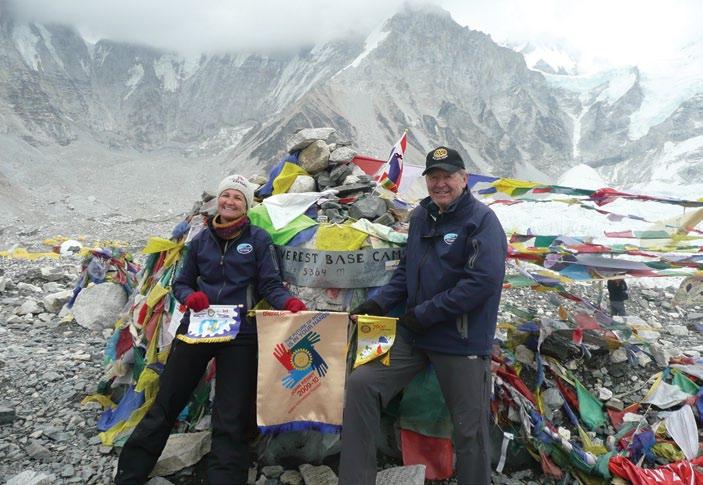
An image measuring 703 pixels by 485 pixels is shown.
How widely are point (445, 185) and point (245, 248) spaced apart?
1.79 m

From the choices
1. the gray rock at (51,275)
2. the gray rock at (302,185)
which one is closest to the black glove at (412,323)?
the gray rock at (302,185)

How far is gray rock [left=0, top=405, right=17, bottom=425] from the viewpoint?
4.89 m

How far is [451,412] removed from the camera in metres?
3.80

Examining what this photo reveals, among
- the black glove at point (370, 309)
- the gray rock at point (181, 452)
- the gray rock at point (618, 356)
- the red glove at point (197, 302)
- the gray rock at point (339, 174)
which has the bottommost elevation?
the gray rock at point (181, 452)

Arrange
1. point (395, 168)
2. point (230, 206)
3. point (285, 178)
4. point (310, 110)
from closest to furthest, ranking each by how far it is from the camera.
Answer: point (230, 206) < point (285, 178) < point (395, 168) < point (310, 110)

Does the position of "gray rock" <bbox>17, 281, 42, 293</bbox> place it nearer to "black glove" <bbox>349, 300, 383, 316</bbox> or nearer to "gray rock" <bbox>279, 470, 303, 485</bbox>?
"gray rock" <bbox>279, 470, 303, 485</bbox>

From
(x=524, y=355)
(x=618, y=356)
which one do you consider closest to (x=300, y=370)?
(x=524, y=355)

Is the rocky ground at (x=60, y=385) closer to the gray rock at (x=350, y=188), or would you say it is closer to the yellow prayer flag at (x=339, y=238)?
the yellow prayer flag at (x=339, y=238)

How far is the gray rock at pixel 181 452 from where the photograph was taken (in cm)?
407

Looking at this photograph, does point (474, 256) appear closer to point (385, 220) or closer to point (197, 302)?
point (385, 220)

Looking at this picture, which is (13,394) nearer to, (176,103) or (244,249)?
(244,249)

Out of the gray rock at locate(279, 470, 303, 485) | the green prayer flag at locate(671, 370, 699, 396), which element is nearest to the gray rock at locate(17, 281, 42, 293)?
the gray rock at locate(279, 470, 303, 485)

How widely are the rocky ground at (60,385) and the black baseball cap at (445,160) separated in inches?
112

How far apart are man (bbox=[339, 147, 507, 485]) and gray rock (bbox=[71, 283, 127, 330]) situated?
21.0 ft
